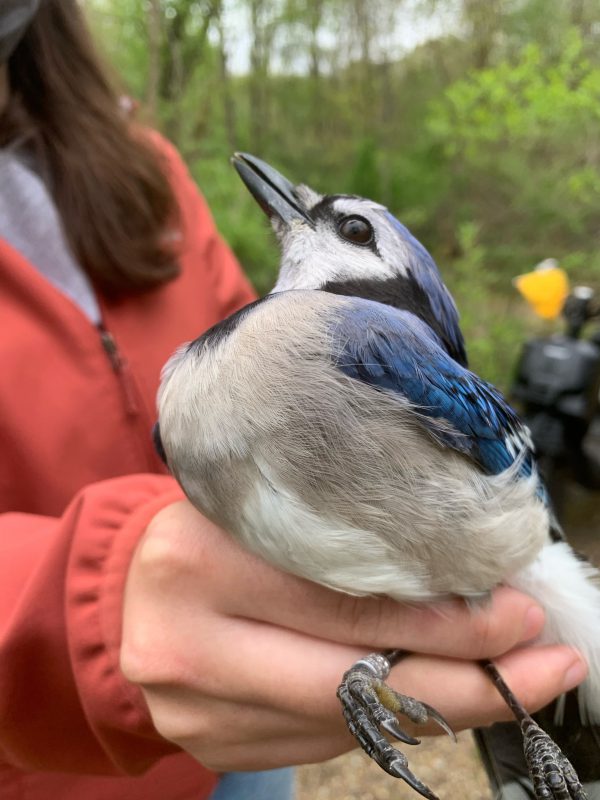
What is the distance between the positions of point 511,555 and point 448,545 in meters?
0.15

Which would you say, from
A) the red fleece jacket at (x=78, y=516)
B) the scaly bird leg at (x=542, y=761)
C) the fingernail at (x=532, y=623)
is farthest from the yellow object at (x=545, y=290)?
the scaly bird leg at (x=542, y=761)

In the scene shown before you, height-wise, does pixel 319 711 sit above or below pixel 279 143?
below

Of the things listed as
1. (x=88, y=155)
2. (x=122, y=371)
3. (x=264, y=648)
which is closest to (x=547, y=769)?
(x=264, y=648)

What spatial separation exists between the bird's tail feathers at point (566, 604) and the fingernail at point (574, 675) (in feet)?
0.50

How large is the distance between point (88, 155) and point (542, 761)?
1.75 meters

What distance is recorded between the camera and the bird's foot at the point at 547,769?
1.01 m

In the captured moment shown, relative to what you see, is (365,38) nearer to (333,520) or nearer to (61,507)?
(61,507)

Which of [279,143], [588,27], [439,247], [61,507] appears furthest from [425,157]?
[61,507]

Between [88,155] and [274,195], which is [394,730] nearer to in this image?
[274,195]

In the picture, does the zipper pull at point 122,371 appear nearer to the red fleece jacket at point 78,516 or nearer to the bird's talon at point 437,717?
the red fleece jacket at point 78,516

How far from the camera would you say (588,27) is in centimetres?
220

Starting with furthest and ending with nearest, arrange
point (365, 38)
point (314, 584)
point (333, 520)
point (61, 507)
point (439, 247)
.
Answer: point (439, 247), point (365, 38), point (61, 507), point (314, 584), point (333, 520)

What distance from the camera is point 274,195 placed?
1384 mm

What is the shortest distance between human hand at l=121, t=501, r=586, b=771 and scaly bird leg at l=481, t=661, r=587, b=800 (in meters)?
0.02
